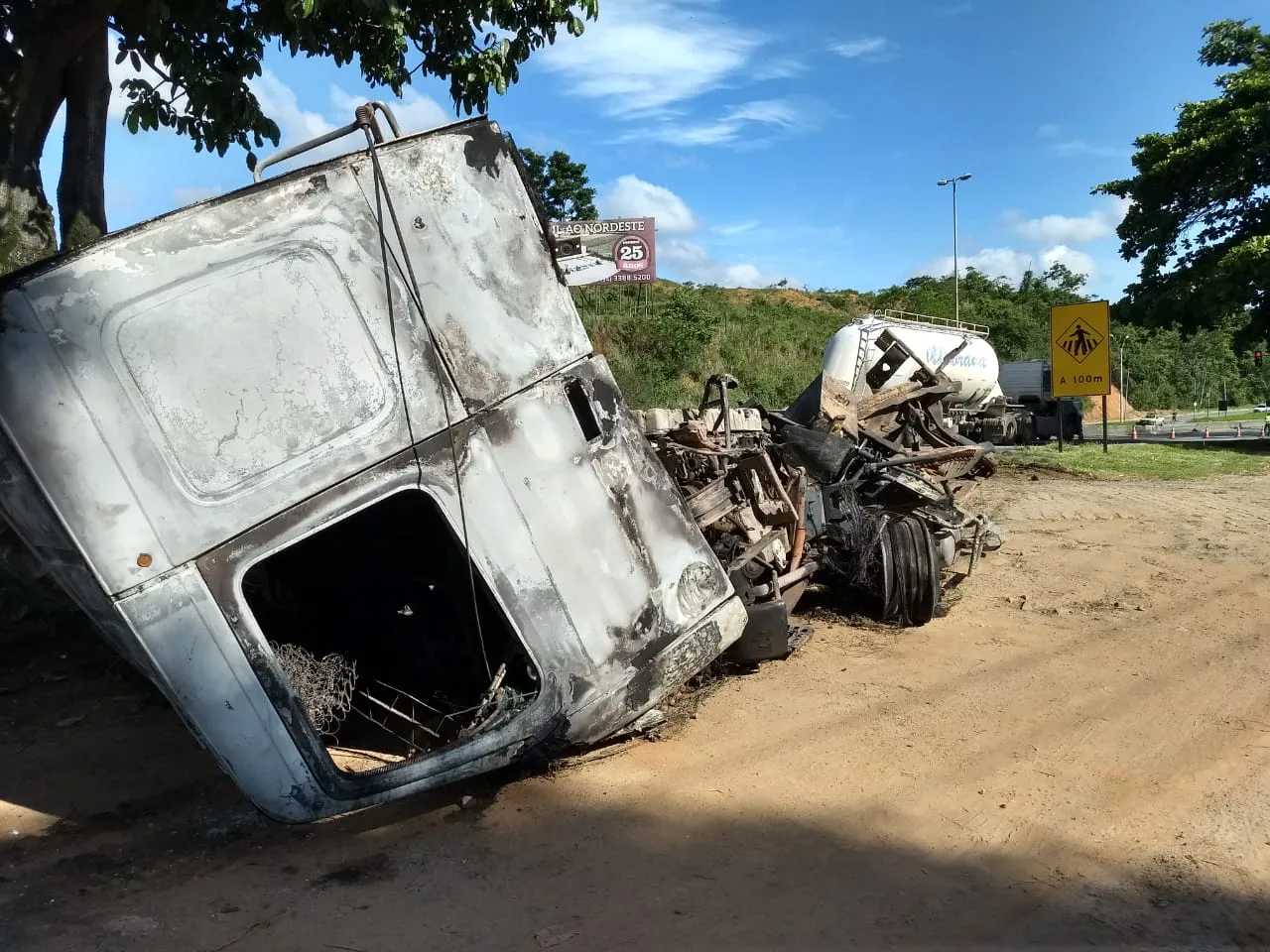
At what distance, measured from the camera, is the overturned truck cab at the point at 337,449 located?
109 inches

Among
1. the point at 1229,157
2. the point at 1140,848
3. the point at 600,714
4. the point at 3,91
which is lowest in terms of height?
the point at 1140,848

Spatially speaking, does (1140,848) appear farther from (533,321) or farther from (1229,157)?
(1229,157)

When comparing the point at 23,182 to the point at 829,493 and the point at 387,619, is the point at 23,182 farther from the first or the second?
the point at 829,493

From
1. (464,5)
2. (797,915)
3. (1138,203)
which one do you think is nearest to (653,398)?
(1138,203)

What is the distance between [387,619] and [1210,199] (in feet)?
71.3

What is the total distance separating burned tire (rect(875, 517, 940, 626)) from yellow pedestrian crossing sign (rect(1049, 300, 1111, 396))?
42.6 feet

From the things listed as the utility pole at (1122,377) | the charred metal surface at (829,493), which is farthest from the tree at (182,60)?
the utility pole at (1122,377)

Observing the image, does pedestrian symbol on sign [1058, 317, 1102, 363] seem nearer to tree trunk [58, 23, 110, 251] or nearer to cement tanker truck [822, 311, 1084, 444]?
cement tanker truck [822, 311, 1084, 444]

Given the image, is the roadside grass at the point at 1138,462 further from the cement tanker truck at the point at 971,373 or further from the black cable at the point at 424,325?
the black cable at the point at 424,325

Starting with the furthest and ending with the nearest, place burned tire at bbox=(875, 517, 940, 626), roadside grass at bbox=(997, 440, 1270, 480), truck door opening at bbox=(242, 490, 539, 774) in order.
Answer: roadside grass at bbox=(997, 440, 1270, 480) < burned tire at bbox=(875, 517, 940, 626) < truck door opening at bbox=(242, 490, 539, 774)

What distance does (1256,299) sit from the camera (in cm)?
1927

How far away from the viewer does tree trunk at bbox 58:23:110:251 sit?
17.9ft

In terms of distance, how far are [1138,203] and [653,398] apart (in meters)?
12.5

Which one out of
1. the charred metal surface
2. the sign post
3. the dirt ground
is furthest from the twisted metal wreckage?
the sign post
